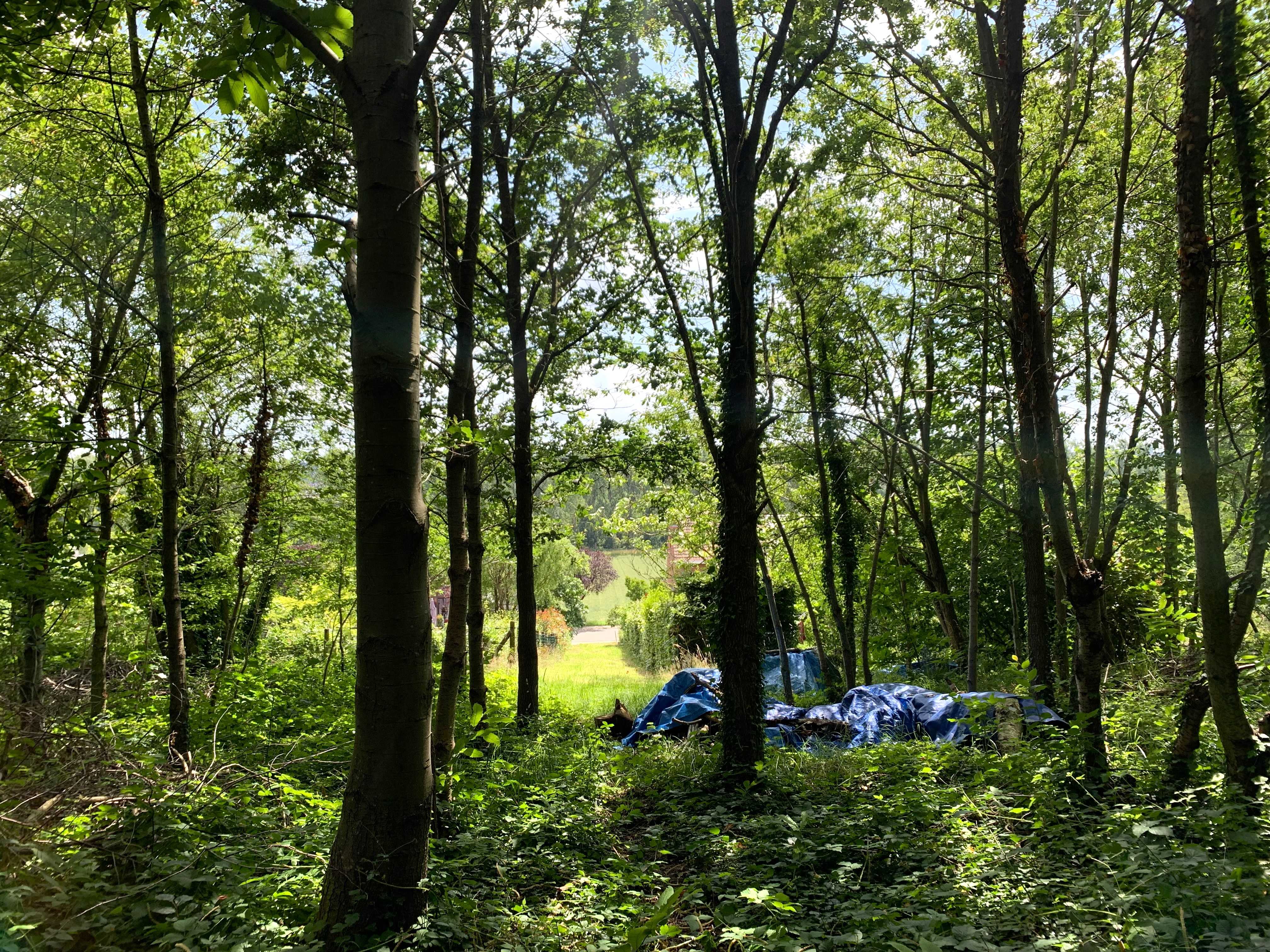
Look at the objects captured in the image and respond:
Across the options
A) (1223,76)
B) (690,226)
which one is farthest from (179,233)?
(1223,76)

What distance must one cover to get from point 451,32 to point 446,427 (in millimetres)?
3576

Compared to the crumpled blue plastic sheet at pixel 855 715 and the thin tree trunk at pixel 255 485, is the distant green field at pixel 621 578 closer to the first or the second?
the crumpled blue plastic sheet at pixel 855 715

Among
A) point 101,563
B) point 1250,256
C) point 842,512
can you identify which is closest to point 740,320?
point 1250,256

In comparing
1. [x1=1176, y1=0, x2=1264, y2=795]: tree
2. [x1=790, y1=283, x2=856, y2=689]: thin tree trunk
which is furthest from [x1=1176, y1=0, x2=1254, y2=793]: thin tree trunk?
[x1=790, y1=283, x2=856, y2=689]: thin tree trunk

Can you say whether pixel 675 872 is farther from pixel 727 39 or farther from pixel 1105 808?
pixel 727 39

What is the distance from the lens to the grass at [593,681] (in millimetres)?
14758

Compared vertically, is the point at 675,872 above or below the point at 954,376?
below

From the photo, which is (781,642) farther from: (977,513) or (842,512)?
(977,513)

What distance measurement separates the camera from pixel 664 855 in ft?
13.6

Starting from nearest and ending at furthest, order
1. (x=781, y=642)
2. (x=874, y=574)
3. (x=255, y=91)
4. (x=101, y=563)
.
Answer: (x=255, y=91)
(x=101, y=563)
(x=781, y=642)
(x=874, y=574)

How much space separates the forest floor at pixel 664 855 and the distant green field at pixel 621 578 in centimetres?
1368

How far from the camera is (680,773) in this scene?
21.5ft

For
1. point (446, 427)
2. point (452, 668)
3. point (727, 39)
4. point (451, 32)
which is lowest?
point (452, 668)

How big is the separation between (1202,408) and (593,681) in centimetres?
1792
